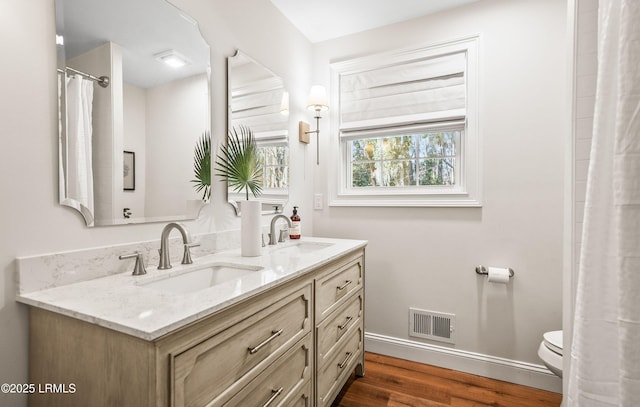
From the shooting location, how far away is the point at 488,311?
2029 millimetres

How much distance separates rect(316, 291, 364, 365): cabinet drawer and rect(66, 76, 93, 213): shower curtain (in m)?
1.06

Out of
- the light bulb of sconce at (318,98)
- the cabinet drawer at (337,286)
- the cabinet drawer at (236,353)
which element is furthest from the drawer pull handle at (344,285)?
the light bulb of sconce at (318,98)

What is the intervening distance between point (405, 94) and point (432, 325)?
5.40 feet

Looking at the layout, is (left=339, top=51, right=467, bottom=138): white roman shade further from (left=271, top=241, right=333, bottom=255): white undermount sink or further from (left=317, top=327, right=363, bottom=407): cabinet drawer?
(left=317, top=327, right=363, bottom=407): cabinet drawer

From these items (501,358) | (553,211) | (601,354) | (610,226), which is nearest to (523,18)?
(553,211)

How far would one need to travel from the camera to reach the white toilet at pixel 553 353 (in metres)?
1.49

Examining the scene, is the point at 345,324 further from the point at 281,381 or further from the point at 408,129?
the point at 408,129

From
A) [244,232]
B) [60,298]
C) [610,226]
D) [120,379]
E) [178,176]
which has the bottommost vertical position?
[120,379]

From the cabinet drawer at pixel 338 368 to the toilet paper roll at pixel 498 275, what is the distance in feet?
2.87

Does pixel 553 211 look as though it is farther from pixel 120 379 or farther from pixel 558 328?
pixel 120 379

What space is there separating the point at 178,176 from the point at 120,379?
35.2 inches

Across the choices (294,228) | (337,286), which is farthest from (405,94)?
(337,286)

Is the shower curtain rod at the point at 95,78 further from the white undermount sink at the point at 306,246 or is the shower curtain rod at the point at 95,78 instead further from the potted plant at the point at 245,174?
the white undermount sink at the point at 306,246

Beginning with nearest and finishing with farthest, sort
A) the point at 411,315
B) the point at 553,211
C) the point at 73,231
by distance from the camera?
1. the point at 73,231
2. the point at 553,211
3. the point at 411,315
